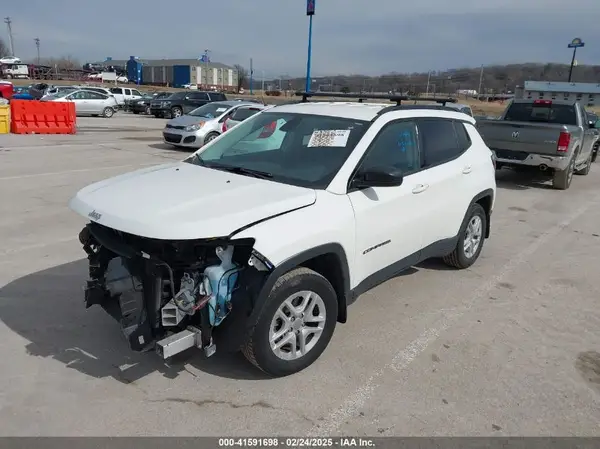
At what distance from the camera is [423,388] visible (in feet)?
10.9

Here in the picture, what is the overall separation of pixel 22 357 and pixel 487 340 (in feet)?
11.7

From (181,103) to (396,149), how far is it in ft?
89.4

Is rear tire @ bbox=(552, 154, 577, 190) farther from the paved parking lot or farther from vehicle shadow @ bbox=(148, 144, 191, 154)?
vehicle shadow @ bbox=(148, 144, 191, 154)

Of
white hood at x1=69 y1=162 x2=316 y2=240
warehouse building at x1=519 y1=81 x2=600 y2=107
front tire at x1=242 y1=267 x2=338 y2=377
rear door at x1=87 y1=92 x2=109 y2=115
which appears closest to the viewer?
white hood at x1=69 y1=162 x2=316 y2=240

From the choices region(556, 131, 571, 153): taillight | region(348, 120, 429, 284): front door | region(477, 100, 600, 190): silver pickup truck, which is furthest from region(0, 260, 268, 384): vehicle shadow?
region(556, 131, 571, 153): taillight

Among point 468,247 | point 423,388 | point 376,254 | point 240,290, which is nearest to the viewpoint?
point 240,290

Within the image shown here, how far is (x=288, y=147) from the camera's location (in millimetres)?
4105

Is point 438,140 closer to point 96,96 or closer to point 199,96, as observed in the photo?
point 199,96

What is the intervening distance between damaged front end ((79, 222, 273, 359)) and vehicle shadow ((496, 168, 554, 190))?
9702mm

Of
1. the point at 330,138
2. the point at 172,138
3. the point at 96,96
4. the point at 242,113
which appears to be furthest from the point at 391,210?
the point at 96,96

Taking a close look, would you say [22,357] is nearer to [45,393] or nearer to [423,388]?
[45,393]

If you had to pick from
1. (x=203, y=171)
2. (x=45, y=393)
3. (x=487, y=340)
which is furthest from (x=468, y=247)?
(x=45, y=393)

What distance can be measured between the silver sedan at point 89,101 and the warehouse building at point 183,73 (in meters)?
57.1

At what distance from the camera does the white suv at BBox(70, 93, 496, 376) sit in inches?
116
